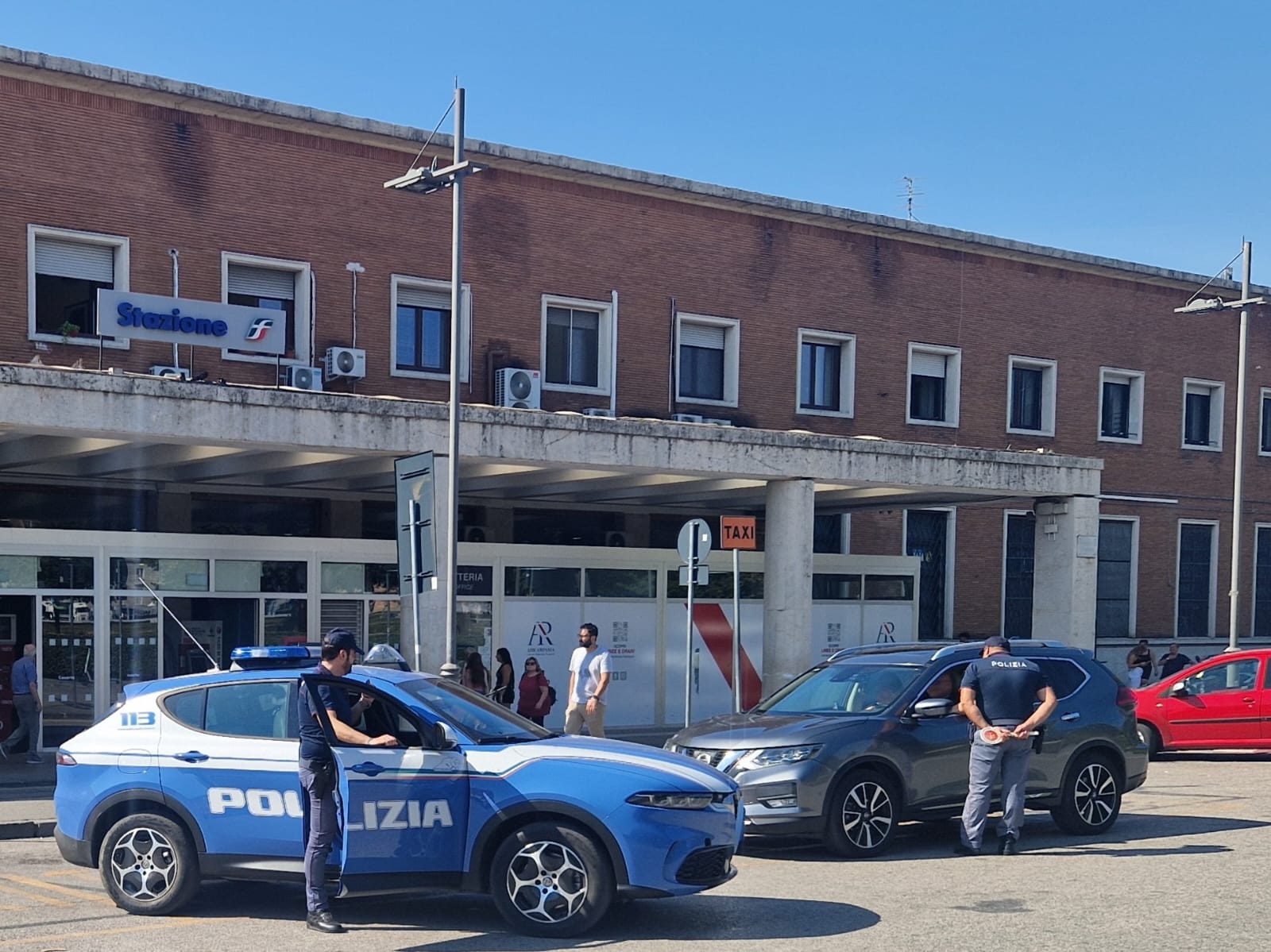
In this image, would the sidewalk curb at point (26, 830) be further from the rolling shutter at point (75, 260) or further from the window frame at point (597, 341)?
the window frame at point (597, 341)

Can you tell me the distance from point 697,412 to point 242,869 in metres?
19.6

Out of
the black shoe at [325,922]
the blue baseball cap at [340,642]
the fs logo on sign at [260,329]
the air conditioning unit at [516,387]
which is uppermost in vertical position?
the fs logo on sign at [260,329]

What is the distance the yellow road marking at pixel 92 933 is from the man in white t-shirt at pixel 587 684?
28.1 ft

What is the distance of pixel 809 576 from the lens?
70.5 ft

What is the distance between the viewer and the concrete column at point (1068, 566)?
24266 mm

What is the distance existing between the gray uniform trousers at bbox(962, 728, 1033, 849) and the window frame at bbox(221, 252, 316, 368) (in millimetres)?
14436

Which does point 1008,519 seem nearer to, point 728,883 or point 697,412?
point 697,412

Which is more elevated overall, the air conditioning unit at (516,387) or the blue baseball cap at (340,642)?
the air conditioning unit at (516,387)

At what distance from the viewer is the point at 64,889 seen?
10172 mm

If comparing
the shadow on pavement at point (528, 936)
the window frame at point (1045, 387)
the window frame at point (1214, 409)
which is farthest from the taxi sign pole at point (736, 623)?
the window frame at point (1214, 409)

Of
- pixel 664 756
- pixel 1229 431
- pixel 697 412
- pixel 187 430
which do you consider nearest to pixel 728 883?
pixel 664 756

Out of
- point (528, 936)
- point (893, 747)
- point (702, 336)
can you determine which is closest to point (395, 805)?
point (528, 936)

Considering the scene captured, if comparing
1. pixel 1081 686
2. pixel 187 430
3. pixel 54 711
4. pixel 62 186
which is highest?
pixel 62 186

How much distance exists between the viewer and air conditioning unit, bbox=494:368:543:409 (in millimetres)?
25094
